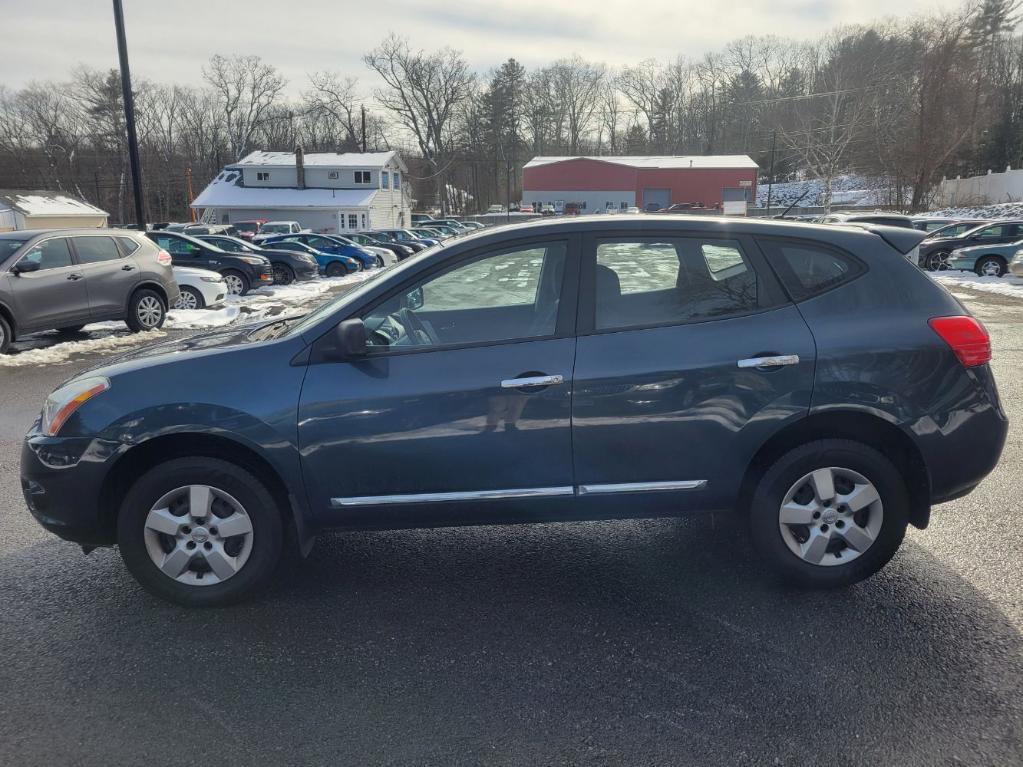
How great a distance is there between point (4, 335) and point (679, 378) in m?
10.1

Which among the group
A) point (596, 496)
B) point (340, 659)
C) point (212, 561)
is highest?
point (596, 496)

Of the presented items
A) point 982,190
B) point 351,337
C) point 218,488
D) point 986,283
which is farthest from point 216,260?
point 982,190

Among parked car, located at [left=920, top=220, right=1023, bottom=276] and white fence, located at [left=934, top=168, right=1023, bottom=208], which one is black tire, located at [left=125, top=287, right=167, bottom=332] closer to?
parked car, located at [left=920, top=220, right=1023, bottom=276]

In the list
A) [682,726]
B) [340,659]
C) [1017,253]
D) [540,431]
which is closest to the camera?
[682,726]

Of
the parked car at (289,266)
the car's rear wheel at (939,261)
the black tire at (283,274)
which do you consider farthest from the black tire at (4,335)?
the car's rear wheel at (939,261)

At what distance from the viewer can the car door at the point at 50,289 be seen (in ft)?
32.6

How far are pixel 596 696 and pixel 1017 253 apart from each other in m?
20.4

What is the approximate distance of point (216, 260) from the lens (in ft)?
59.3

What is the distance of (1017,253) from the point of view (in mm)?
18234

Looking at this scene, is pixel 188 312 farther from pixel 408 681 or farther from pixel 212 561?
pixel 408 681

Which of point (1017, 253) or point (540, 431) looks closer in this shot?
point (540, 431)

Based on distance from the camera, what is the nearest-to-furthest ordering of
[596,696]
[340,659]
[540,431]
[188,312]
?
1. [596,696]
2. [340,659]
3. [540,431]
4. [188,312]

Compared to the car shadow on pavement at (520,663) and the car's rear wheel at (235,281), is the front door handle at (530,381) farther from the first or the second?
the car's rear wheel at (235,281)

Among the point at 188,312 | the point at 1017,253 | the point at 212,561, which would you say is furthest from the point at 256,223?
the point at 212,561
